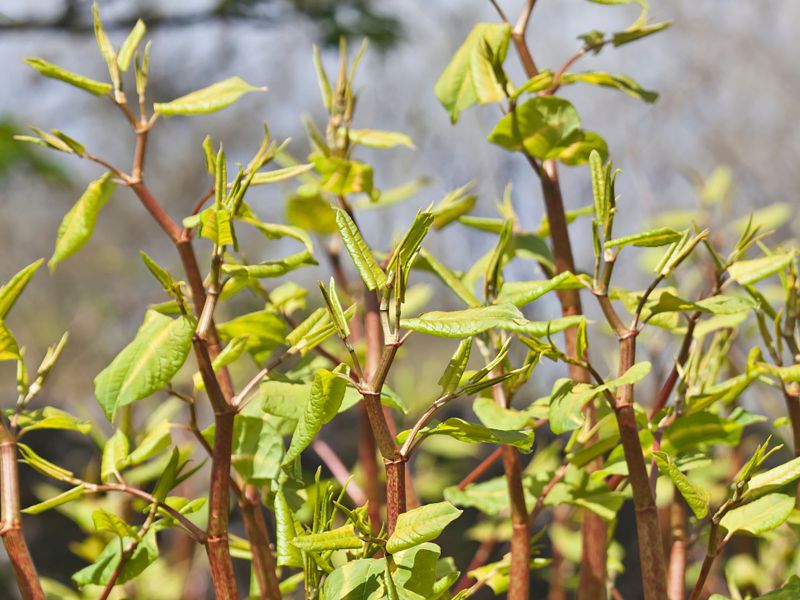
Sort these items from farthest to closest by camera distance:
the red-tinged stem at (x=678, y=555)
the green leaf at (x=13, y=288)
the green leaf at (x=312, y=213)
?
the green leaf at (x=312, y=213) → the red-tinged stem at (x=678, y=555) → the green leaf at (x=13, y=288)

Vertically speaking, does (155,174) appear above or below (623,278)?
above

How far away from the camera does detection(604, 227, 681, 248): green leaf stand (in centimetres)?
34

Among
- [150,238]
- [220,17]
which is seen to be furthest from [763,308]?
[150,238]

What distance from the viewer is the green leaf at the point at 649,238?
0.34 meters

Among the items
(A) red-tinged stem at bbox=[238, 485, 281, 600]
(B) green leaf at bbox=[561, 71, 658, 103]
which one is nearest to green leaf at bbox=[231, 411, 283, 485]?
(A) red-tinged stem at bbox=[238, 485, 281, 600]

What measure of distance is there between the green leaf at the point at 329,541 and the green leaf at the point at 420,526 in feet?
0.06

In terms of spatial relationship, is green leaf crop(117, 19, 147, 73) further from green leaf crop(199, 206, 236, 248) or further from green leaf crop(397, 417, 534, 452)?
green leaf crop(397, 417, 534, 452)

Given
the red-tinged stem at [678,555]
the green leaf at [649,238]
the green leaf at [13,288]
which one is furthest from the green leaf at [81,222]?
the red-tinged stem at [678,555]

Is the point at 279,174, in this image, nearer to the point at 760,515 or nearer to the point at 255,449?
the point at 255,449

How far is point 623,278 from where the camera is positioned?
18.8ft

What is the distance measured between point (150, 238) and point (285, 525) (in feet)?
30.4

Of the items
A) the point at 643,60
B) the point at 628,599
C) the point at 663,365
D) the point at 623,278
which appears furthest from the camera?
the point at 643,60

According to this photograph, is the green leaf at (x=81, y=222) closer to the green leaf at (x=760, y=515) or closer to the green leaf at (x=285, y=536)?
the green leaf at (x=285, y=536)

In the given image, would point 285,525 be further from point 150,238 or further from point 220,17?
point 150,238
